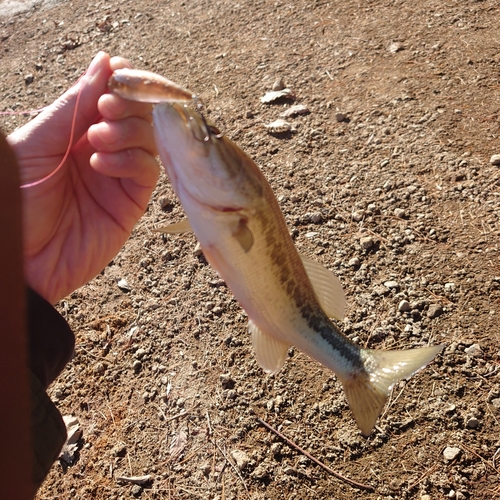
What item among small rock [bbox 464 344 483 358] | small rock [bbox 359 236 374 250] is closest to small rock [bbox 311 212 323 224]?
small rock [bbox 359 236 374 250]

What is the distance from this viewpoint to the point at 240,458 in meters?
3.29

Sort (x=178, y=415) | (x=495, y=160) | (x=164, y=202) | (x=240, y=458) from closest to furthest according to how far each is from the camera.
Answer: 1. (x=240, y=458)
2. (x=178, y=415)
3. (x=495, y=160)
4. (x=164, y=202)

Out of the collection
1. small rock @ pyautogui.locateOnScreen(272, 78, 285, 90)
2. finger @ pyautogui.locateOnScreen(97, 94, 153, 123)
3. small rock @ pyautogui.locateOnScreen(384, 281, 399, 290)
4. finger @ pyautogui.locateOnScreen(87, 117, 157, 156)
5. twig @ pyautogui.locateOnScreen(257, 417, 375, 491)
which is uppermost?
finger @ pyautogui.locateOnScreen(97, 94, 153, 123)

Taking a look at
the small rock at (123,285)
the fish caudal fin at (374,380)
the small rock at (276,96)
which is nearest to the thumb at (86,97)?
the fish caudal fin at (374,380)

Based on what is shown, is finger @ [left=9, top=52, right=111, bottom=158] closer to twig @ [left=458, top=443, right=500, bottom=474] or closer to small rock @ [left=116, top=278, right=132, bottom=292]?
small rock @ [left=116, top=278, right=132, bottom=292]

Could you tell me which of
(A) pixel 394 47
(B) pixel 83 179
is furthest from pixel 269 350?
(A) pixel 394 47

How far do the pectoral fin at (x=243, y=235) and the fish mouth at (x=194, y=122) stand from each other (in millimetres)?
366

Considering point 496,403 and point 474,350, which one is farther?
point 474,350

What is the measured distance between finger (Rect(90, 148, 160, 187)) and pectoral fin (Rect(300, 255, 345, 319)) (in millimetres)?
890

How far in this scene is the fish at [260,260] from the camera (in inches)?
79.6

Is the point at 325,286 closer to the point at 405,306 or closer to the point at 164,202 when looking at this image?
the point at 405,306

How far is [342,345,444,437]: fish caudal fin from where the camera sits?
90.1 inches

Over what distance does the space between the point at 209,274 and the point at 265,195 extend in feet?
7.44

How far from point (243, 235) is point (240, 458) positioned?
1860 mm
